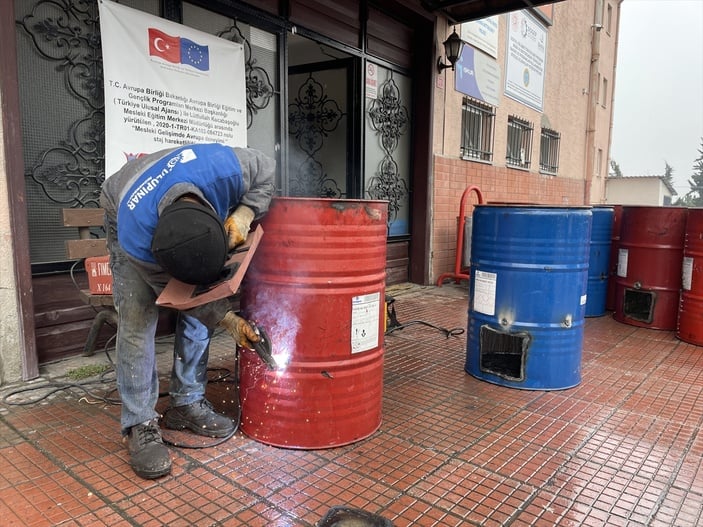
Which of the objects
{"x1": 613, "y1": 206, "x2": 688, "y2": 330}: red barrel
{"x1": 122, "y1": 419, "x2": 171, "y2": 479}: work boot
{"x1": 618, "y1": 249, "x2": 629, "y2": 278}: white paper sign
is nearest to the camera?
{"x1": 122, "y1": 419, "x2": 171, "y2": 479}: work boot

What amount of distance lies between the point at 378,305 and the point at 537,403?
1440 mm

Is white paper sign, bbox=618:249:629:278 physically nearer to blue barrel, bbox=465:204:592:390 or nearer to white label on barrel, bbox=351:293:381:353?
blue barrel, bbox=465:204:592:390

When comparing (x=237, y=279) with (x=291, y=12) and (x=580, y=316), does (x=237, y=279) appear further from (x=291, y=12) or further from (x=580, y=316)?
(x=291, y=12)

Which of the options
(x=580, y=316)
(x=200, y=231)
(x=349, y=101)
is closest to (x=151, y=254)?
(x=200, y=231)

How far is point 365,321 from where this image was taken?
2.69 metres

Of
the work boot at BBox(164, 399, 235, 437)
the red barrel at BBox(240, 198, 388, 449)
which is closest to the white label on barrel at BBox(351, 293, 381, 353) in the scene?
the red barrel at BBox(240, 198, 388, 449)

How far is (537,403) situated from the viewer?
3.38 metres

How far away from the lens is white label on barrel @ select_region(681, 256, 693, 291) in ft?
16.3

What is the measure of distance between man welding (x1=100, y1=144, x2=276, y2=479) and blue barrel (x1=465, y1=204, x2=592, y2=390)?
1.91 meters

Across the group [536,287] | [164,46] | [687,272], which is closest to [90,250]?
[164,46]

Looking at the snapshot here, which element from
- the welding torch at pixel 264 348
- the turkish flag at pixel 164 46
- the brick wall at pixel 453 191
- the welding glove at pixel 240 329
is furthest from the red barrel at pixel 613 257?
the turkish flag at pixel 164 46

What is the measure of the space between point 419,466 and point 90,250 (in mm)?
2744

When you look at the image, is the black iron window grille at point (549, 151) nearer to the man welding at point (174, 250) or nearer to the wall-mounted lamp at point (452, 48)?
the wall-mounted lamp at point (452, 48)

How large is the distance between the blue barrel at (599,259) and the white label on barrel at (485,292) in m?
2.72
